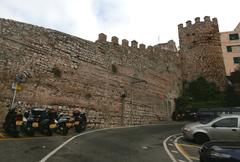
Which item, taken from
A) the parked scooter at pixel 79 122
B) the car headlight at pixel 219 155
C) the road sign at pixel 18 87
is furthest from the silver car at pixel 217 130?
the road sign at pixel 18 87

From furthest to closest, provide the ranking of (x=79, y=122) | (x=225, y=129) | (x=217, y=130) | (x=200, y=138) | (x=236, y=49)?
1. (x=236, y=49)
2. (x=79, y=122)
3. (x=200, y=138)
4. (x=217, y=130)
5. (x=225, y=129)

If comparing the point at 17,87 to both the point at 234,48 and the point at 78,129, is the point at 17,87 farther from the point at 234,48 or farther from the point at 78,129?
the point at 234,48

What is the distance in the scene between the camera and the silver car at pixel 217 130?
1114cm

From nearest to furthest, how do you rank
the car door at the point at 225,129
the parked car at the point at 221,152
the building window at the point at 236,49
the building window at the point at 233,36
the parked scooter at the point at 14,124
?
the parked car at the point at 221,152 → the parked scooter at the point at 14,124 → the car door at the point at 225,129 → the building window at the point at 236,49 → the building window at the point at 233,36

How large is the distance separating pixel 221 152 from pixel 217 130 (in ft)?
20.9

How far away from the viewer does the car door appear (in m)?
11.1

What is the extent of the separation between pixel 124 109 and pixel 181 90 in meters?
11.4

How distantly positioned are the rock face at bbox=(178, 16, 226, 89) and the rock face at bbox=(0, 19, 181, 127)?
22.6 ft

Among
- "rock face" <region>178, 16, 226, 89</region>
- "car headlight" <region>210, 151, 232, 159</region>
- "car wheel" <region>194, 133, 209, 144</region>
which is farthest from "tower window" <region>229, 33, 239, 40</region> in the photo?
"car headlight" <region>210, 151, 232, 159</region>

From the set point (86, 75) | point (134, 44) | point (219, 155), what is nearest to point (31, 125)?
point (86, 75)

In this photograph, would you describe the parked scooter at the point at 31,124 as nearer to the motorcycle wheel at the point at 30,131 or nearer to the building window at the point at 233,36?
the motorcycle wheel at the point at 30,131

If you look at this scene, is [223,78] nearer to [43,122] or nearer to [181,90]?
[181,90]

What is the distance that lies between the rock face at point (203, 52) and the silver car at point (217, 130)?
62.1 feet

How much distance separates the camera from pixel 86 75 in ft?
55.9
